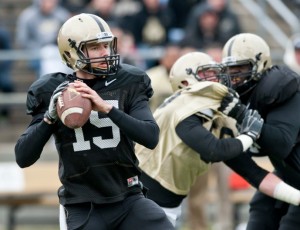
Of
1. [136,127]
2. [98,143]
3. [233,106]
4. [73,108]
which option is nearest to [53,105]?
[73,108]

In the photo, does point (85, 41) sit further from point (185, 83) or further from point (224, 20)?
point (224, 20)

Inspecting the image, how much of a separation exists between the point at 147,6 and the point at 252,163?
230 inches

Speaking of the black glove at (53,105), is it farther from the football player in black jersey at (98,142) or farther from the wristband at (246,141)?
the wristband at (246,141)

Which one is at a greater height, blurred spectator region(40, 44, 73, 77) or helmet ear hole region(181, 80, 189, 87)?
helmet ear hole region(181, 80, 189, 87)

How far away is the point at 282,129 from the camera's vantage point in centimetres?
612

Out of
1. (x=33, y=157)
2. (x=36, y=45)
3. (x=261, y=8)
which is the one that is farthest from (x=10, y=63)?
(x=33, y=157)

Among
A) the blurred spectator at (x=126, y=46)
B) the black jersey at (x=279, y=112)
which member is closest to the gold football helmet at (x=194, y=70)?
the black jersey at (x=279, y=112)

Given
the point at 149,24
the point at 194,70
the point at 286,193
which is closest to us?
the point at 286,193

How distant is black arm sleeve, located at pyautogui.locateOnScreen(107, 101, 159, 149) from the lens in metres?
5.31

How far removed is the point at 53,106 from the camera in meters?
5.34

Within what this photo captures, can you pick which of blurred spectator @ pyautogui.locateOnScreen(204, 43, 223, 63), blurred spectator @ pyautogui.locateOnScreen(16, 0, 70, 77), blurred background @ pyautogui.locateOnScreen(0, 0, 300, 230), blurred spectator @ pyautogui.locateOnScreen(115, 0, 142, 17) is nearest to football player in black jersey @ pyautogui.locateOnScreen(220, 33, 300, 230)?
blurred background @ pyautogui.locateOnScreen(0, 0, 300, 230)

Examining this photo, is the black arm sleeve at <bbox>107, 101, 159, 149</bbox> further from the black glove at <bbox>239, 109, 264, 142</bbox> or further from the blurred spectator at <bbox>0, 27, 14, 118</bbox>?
the blurred spectator at <bbox>0, 27, 14, 118</bbox>

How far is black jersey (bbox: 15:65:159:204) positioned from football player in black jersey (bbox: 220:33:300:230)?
2.69 ft

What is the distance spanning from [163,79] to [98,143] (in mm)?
4802
